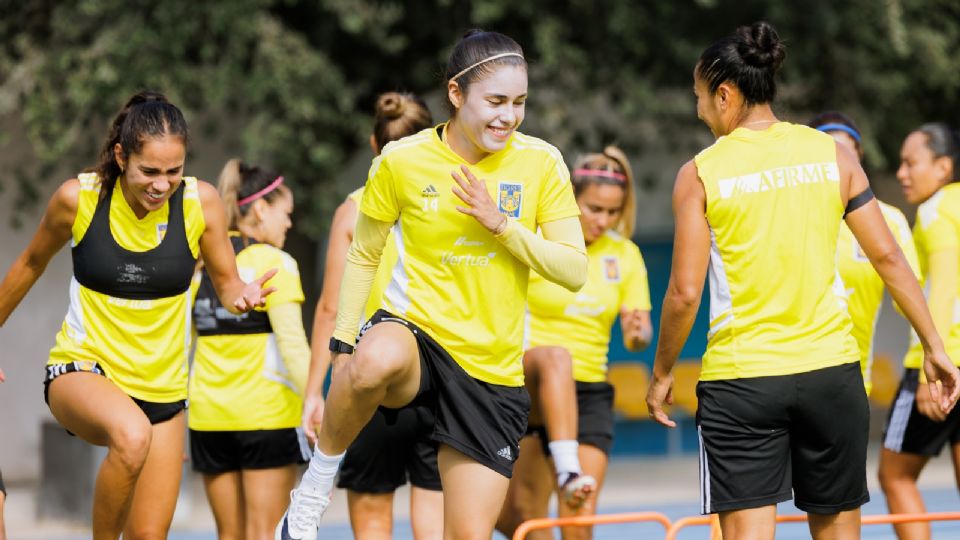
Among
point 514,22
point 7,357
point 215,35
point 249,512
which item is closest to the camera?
point 249,512

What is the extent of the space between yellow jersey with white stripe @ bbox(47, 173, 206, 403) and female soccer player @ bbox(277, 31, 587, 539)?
1.07m

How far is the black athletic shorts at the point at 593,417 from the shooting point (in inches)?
286

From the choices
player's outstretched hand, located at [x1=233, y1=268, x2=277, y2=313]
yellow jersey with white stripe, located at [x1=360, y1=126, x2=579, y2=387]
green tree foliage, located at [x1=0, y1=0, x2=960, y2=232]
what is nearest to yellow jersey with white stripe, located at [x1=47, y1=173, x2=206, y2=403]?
player's outstretched hand, located at [x1=233, y1=268, x2=277, y2=313]

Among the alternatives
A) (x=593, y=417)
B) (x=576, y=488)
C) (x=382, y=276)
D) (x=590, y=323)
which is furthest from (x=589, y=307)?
(x=382, y=276)

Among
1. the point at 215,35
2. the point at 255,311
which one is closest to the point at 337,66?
the point at 215,35

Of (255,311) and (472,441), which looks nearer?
(472,441)

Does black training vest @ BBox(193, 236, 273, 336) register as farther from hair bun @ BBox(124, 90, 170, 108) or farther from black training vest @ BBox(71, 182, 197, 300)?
hair bun @ BBox(124, 90, 170, 108)

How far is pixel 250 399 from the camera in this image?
6.75m

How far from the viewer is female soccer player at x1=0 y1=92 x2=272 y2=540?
562 cm

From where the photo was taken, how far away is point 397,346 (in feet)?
15.6

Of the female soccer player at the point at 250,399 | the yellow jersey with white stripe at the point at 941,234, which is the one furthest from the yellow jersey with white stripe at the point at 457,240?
the yellow jersey with white stripe at the point at 941,234

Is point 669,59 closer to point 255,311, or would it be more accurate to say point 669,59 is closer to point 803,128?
point 255,311

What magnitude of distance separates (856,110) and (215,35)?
6.11 meters

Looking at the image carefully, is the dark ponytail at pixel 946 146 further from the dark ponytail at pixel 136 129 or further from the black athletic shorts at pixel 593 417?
the dark ponytail at pixel 136 129
